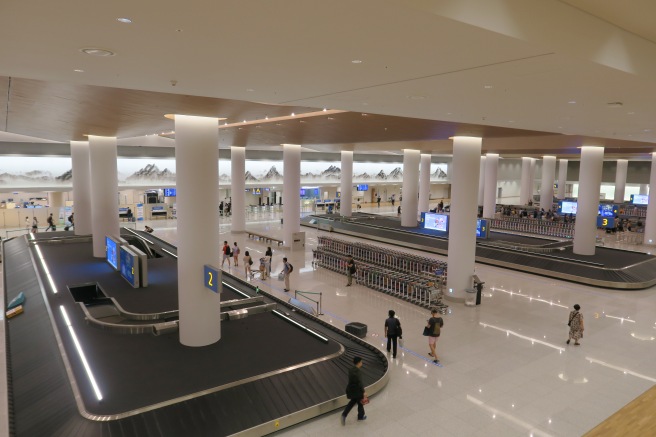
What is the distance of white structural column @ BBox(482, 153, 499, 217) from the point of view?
37.2 metres

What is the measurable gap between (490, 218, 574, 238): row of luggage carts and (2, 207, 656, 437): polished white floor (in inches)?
546

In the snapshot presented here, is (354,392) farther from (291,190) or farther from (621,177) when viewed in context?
(621,177)

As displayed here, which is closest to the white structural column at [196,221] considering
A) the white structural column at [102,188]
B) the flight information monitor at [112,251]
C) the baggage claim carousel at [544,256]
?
the flight information monitor at [112,251]

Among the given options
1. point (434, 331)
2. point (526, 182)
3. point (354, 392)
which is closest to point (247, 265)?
point (434, 331)

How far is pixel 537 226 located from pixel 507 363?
2485 centimetres

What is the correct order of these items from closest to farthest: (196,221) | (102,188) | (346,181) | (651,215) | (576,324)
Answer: (196,221) → (576,324) → (102,188) → (651,215) → (346,181)

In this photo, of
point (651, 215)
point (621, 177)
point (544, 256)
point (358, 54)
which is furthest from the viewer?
point (621, 177)

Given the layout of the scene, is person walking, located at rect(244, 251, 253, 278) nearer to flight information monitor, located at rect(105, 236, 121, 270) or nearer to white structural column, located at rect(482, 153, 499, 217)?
flight information monitor, located at rect(105, 236, 121, 270)

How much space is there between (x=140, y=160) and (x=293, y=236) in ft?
62.3

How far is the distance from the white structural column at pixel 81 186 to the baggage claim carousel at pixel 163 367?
10188 mm

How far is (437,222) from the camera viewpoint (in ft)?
81.0

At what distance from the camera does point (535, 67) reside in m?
Answer: 4.68

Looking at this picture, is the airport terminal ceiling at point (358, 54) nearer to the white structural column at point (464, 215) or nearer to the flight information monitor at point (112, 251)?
the white structural column at point (464, 215)

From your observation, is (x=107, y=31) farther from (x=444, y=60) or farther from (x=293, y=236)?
(x=293, y=236)
